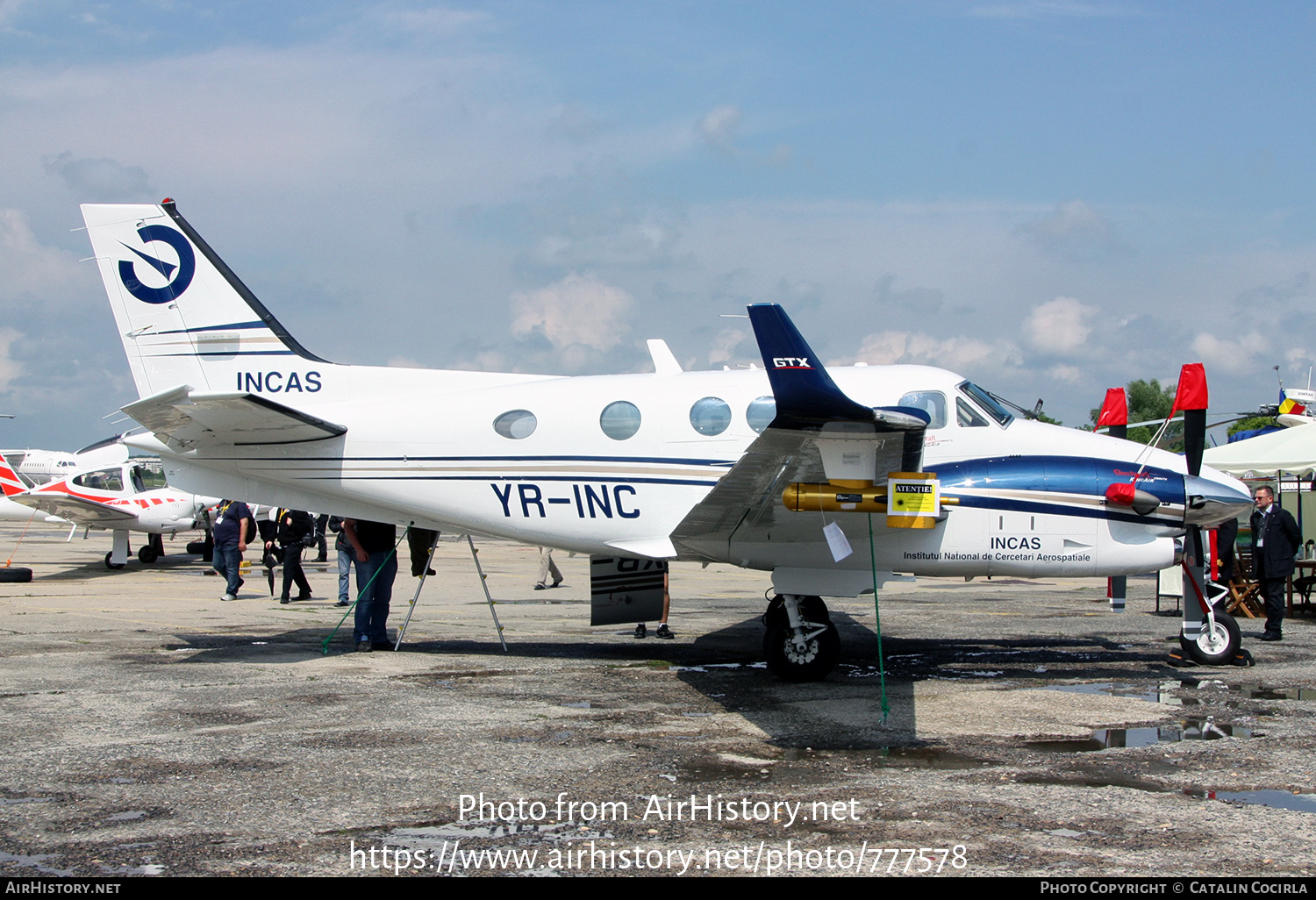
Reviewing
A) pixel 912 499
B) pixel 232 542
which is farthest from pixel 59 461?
pixel 912 499

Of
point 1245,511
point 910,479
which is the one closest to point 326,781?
point 910,479

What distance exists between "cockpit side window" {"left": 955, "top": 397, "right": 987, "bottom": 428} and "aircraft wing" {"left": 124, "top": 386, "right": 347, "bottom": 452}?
21.5ft

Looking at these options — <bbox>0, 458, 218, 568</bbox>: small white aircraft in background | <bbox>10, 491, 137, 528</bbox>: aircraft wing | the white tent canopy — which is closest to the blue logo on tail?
<bbox>0, 458, 218, 568</bbox>: small white aircraft in background

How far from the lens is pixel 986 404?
1007 centimetres

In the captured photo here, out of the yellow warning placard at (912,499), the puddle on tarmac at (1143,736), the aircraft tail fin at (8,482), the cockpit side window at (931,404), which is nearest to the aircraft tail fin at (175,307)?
the cockpit side window at (931,404)

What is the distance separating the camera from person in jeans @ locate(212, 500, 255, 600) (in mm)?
18172

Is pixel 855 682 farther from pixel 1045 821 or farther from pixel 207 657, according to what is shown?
pixel 207 657

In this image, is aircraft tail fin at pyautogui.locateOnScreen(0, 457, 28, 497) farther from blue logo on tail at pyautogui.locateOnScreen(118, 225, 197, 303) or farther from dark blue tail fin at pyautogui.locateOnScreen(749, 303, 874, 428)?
dark blue tail fin at pyautogui.locateOnScreen(749, 303, 874, 428)

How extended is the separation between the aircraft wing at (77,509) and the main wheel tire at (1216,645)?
2363 centimetres

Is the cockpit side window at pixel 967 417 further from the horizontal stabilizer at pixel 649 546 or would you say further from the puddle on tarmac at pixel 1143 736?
the puddle on tarmac at pixel 1143 736

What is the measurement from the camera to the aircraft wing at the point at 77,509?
2394 cm

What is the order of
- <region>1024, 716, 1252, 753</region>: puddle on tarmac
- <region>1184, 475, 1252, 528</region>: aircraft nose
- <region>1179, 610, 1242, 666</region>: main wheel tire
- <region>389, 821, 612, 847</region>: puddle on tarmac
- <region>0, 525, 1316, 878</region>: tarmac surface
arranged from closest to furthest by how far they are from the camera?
<region>0, 525, 1316, 878</region>: tarmac surface
<region>389, 821, 612, 847</region>: puddle on tarmac
<region>1024, 716, 1252, 753</region>: puddle on tarmac
<region>1184, 475, 1252, 528</region>: aircraft nose
<region>1179, 610, 1242, 666</region>: main wheel tire

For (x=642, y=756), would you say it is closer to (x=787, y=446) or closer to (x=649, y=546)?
(x=787, y=446)

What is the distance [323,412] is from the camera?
440 inches
